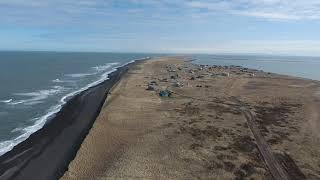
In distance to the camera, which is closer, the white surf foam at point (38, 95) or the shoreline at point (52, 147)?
the shoreline at point (52, 147)

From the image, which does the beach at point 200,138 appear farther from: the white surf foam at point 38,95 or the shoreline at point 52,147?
the white surf foam at point 38,95

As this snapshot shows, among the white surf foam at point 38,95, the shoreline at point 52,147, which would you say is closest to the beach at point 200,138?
the shoreline at point 52,147

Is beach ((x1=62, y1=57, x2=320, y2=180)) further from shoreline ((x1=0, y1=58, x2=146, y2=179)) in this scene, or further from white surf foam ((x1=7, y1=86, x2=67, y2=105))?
white surf foam ((x1=7, y1=86, x2=67, y2=105))

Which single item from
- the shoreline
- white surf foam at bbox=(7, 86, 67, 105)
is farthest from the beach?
white surf foam at bbox=(7, 86, 67, 105)

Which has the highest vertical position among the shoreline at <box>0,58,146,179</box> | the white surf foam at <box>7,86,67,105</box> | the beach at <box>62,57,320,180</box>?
the beach at <box>62,57,320,180</box>

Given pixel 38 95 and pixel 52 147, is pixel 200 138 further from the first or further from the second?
pixel 38 95

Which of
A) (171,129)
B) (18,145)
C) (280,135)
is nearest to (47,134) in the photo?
(18,145)
